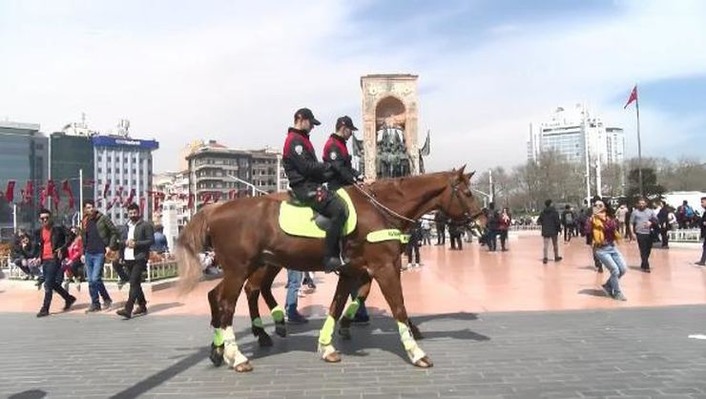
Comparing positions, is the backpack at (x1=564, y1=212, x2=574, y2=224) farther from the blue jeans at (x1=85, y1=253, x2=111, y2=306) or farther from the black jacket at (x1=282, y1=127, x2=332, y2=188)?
the black jacket at (x1=282, y1=127, x2=332, y2=188)

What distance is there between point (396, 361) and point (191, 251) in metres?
2.63

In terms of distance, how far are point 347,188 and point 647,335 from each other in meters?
4.02

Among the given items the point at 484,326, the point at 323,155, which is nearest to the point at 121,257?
the point at 323,155

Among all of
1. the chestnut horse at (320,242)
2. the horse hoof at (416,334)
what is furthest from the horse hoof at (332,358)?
the horse hoof at (416,334)

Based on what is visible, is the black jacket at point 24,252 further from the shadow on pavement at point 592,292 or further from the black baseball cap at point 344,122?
the shadow on pavement at point 592,292

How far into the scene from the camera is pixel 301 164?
22.7 ft

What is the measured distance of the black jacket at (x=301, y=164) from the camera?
694cm

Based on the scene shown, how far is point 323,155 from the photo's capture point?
24.9 ft

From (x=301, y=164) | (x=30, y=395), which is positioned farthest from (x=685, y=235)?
(x=30, y=395)

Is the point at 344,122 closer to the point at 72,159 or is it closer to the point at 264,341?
the point at 264,341

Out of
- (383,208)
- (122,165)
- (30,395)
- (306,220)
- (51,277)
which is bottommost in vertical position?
(30,395)

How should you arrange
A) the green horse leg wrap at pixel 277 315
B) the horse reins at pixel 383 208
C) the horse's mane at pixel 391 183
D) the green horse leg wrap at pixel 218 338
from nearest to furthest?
the green horse leg wrap at pixel 218 338
the horse reins at pixel 383 208
the horse's mane at pixel 391 183
the green horse leg wrap at pixel 277 315

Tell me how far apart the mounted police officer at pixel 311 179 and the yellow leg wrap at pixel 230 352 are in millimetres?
1224

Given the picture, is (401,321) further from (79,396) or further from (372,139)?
(372,139)
